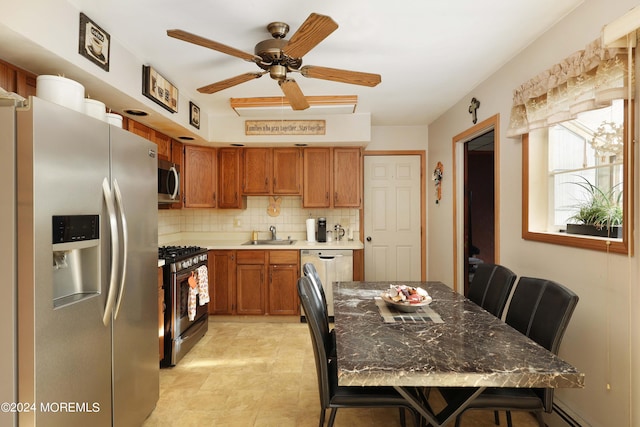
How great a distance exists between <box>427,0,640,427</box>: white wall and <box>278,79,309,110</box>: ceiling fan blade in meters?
1.64

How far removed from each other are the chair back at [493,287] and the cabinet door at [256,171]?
2693mm

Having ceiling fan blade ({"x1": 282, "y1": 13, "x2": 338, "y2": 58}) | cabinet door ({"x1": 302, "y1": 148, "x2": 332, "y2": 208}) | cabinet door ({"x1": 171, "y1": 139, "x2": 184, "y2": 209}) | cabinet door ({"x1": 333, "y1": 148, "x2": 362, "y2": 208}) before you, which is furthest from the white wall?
cabinet door ({"x1": 171, "y1": 139, "x2": 184, "y2": 209})

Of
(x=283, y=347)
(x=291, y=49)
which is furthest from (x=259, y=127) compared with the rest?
(x=283, y=347)

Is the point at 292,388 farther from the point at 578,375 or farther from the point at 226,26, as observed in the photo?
the point at 226,26

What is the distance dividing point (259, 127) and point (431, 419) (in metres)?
3.43

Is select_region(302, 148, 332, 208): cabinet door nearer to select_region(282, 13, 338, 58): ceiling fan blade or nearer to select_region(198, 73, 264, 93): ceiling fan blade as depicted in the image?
select_region(198, 73, 264, 93): ceiling fan blade

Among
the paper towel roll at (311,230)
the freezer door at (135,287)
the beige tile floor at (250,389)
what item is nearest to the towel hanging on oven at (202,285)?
the beige tile floor at (250,389)

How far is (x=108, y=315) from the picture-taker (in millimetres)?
1646

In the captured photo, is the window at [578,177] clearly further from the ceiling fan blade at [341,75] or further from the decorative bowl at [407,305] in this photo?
the ceiling fan blade at [341,75]

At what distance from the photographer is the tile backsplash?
15.0 ft

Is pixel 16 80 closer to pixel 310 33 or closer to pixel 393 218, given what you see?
pixel 310 33

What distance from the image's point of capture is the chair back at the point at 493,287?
81.4 inches

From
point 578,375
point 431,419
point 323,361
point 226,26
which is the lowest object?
point 431,419

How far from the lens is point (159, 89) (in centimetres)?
273
